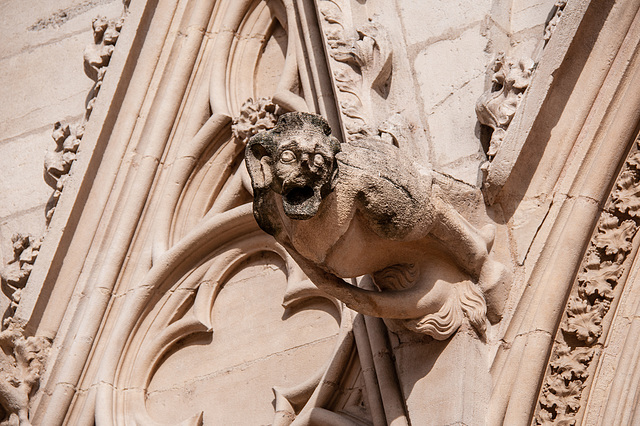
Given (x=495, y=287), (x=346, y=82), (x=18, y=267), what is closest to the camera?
(x=495, y=287)

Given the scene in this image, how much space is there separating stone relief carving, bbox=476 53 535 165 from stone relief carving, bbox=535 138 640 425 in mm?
390

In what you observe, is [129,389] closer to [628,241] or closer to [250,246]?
[250,246]

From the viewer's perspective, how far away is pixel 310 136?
3557mm

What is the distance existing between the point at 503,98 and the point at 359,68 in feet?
1.92

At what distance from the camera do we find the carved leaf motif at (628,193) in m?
4.11

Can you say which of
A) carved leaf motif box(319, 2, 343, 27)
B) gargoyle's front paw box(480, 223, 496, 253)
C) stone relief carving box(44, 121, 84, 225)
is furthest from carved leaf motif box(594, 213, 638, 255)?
stone relief carving box(44, 121, 84, 225)

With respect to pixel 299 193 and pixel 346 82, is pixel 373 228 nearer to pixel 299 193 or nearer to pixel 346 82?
pixel 299 193

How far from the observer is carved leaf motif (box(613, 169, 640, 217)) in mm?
4109

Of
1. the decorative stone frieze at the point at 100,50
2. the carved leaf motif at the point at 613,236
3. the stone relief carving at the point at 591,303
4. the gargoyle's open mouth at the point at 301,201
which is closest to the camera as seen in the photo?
the gargoyle's open mouth at the point at 301,201

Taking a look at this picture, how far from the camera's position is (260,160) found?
362cm

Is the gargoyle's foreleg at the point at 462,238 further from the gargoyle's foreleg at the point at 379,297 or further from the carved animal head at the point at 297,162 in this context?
the carved animal head at the point at 297,162

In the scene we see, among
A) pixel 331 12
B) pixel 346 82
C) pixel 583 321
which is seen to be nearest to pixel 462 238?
pixel 583 321

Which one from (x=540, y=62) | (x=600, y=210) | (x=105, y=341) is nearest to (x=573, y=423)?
(x=600, y=210)

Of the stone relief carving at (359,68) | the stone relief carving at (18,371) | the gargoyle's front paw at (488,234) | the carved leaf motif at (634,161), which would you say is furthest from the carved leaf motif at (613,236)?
the stone relief carving at (18,371)
